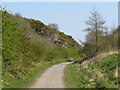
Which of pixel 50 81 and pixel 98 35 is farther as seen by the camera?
pixel 98 35

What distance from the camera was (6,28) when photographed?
19.1 meters

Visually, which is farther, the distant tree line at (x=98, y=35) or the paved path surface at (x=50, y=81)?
the distant tree line at (x=98, y=35)

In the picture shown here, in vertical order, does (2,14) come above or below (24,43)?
above

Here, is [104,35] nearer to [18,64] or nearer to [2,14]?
[18,64]

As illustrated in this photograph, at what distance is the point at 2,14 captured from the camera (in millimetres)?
19328

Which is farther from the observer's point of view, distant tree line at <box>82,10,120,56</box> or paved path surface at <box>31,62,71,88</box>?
distant tree line at <box>82,10,120,56</box>

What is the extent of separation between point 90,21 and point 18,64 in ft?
70.4

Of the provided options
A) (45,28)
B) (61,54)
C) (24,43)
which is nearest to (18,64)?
(24,43)

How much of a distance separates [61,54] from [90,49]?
32.0 m

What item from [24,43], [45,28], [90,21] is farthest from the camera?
[45,28]

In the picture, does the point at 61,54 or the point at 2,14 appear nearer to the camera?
the point at 2,14

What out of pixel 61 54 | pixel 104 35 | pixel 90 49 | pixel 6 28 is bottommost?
pixel 61 54

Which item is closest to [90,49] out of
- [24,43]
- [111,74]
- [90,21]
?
[90,21]

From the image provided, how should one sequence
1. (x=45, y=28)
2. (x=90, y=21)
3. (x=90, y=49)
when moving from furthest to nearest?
(x=45, y=28) < (x=90, y=49) < (x=90, y=21)
